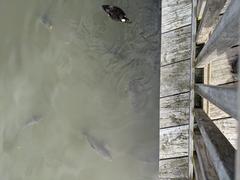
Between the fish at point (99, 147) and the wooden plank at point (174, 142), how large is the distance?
709 millimetres

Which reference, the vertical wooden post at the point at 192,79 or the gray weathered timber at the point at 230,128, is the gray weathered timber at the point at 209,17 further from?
the gray weathered timber at the point at 230,128

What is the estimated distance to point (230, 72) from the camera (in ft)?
4.64

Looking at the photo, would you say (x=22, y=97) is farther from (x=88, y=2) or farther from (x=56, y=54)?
(x=88, y=2)

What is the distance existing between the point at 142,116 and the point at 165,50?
0.61 meters

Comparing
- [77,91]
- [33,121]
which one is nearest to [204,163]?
[77,91]

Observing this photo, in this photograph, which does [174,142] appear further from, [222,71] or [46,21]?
[46,21]

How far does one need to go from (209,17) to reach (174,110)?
0.54 meters

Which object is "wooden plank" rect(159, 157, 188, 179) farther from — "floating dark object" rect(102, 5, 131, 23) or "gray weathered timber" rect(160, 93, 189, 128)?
"floating dark object" rect(102, 5, 131, 23)

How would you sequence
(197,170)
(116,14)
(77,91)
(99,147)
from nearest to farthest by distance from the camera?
(197,170)
(116,14)
(99,147)
(77,91)

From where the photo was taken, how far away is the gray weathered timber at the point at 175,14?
1599 mm

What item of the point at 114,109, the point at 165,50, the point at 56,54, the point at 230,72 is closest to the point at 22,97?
the point at 56,54

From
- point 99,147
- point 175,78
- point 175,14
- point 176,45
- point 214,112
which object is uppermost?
point 175,14

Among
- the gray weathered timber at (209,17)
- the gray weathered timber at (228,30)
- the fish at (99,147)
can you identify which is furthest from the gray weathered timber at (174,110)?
the fish at (99,147)

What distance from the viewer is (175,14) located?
1.64 meters
